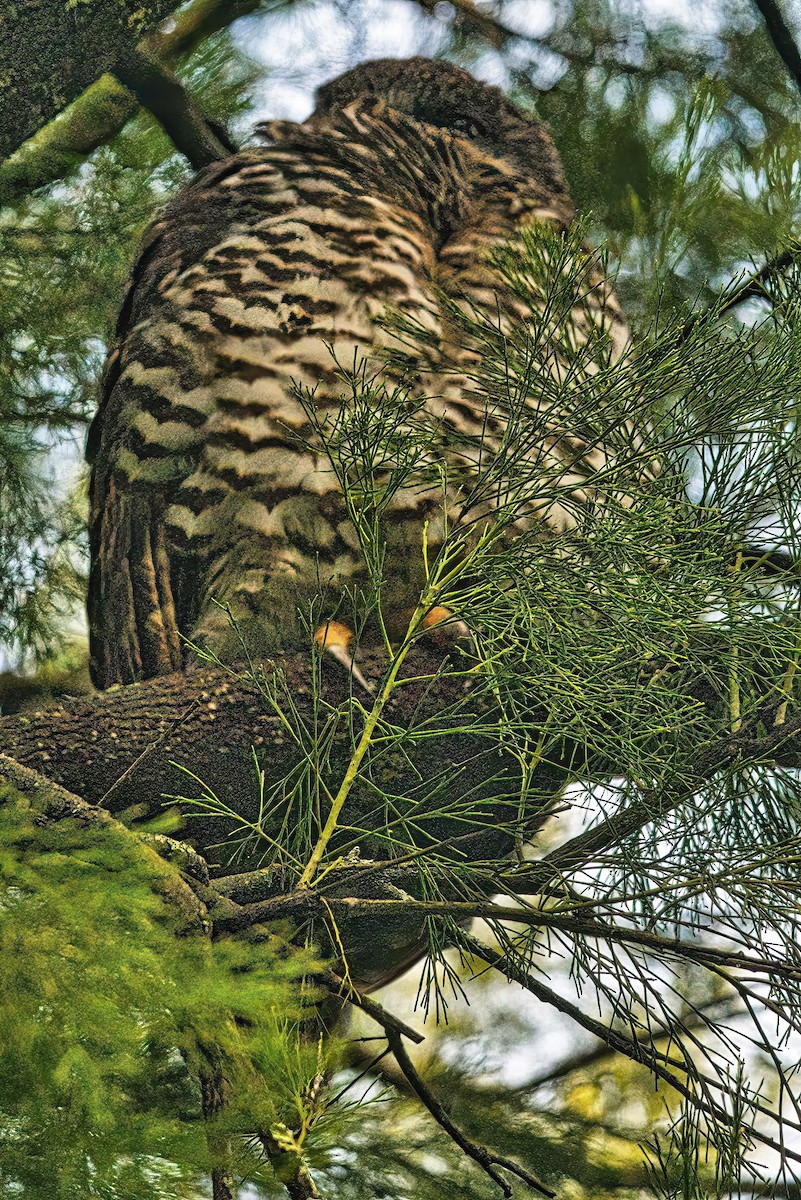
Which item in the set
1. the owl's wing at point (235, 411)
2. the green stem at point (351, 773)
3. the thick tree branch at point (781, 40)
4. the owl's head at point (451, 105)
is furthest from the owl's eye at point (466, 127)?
the green stem at point (351, 773)

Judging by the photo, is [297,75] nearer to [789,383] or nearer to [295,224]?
[295,224]

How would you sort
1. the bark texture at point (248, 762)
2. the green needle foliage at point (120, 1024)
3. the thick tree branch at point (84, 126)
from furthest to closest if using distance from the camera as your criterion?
the thick tree branch at point (84, 126) → the bark texture at point (248, 762) → the green needle foliage at point (120, 1024)

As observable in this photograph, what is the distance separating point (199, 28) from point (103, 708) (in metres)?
0.51

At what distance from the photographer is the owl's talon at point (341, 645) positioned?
19.3 inches

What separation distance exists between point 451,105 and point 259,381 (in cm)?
29

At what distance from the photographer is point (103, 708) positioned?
1.52ft

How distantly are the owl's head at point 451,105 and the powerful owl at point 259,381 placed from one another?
60 millimetres

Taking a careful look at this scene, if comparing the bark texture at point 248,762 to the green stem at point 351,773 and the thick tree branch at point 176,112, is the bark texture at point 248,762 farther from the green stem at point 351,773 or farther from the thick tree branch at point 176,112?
the thick tree branch at point 176,112

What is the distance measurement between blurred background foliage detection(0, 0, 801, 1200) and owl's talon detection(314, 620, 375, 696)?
7.6 inches

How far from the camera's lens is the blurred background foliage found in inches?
24.2

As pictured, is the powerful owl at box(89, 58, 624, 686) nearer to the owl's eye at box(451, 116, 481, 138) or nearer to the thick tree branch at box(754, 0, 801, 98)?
the owl's eye at box(451, 116, 481, 138)

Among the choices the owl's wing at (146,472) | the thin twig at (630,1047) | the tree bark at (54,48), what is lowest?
the thin twig at (630,1047)

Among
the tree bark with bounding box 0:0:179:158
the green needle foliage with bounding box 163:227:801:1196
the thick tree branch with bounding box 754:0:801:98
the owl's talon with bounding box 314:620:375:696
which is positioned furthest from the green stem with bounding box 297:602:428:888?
the thick tree branch with bounding box 754:0:801:98

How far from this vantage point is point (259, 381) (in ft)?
1.79
